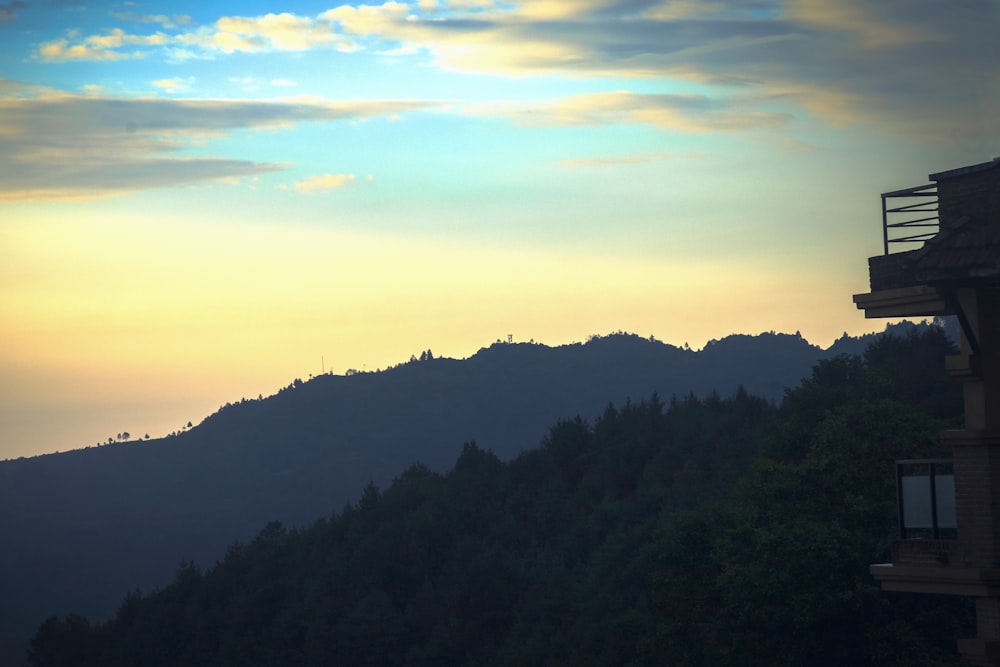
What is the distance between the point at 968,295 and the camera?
24203mm

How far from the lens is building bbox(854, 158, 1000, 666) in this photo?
23656 mm

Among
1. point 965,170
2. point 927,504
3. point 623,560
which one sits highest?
point 965,170

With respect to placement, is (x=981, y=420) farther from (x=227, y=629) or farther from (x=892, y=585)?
(x=227, y=629)

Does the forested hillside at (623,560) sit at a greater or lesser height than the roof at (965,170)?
lesser

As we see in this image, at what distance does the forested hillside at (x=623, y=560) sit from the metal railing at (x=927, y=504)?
2158 cm

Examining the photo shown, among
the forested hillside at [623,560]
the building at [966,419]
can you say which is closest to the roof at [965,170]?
the building at [966,419]

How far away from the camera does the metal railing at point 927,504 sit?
24766 mm

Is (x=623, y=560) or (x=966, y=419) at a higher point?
(x=966, y=419)

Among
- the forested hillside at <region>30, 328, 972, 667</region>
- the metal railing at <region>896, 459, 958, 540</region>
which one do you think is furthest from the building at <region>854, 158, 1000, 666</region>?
the forested hillside at <region>30, 328, 972, 667</region>

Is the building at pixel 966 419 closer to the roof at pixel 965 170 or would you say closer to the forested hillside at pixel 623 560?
the roof at pixel 965 170

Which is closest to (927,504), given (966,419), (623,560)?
(966,419)

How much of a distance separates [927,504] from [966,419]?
71.5 inches

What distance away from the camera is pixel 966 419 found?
24.4m

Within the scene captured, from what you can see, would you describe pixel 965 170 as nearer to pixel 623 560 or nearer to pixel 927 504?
pixel 927 504
